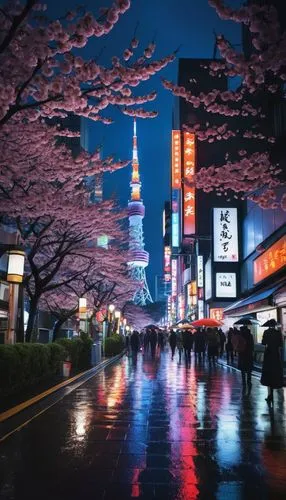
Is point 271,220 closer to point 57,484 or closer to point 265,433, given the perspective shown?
point 265,433

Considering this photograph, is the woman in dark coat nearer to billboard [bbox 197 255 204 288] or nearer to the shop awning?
the shop awning

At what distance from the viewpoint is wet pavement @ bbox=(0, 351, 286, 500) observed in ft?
17.3

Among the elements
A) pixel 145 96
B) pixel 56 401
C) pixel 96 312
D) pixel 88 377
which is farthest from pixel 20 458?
pixel 96 312

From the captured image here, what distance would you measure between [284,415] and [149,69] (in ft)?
25.4

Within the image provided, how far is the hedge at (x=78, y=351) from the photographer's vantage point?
19.9 metres

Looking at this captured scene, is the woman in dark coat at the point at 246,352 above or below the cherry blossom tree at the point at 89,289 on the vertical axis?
below

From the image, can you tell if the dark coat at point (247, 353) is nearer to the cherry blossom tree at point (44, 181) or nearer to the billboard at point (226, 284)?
the cherry blossom tree at point (44, 181)

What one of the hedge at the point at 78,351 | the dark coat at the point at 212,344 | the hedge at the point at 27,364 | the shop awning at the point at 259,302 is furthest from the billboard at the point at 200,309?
the hedge at the point at 27,364

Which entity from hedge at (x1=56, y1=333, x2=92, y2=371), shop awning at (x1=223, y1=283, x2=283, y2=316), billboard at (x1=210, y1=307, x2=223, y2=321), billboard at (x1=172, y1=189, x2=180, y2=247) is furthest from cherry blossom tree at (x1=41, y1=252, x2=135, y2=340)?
billboard at (x1=172, y1=189, x2=180, y2=247)

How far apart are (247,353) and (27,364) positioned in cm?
647

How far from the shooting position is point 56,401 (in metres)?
11.8

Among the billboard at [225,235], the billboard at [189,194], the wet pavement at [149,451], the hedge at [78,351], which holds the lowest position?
the wet pavement at [149,451]

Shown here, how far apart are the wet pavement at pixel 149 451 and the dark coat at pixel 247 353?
259 centimetres

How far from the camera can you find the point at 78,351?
869 inches
